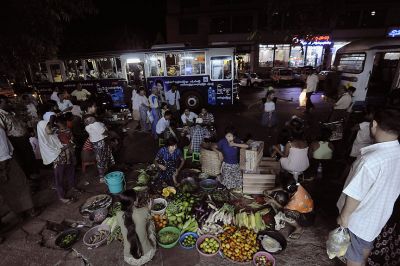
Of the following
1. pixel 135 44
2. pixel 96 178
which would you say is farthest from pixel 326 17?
pixel 135 44

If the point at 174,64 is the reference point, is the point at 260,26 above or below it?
above

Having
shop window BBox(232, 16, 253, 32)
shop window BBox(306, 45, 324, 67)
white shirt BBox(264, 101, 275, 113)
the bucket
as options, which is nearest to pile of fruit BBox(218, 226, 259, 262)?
the bucket

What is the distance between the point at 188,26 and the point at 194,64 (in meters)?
17.0

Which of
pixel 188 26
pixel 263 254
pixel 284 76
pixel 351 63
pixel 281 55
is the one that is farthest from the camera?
pixel 188 26

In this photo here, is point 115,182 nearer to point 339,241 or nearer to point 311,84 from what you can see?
point 339,241

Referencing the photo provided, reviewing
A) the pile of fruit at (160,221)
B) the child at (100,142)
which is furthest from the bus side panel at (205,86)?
the pile of fruit at (160,221)

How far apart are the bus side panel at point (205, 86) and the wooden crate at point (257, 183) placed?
26.1 feet

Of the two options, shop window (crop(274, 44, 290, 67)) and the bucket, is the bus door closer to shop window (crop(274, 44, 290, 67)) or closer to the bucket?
the bucket

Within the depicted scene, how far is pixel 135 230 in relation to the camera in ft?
11.5

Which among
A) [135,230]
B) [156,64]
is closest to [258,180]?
[135,230]

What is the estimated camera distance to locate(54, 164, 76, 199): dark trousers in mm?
5357

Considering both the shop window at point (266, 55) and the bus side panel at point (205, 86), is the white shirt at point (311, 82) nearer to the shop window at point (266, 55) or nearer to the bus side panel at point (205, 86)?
the bus side panel at point (205, 86)

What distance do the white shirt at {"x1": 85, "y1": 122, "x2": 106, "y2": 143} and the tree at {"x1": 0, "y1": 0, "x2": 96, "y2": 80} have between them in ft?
9.43

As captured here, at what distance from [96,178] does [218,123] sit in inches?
239
